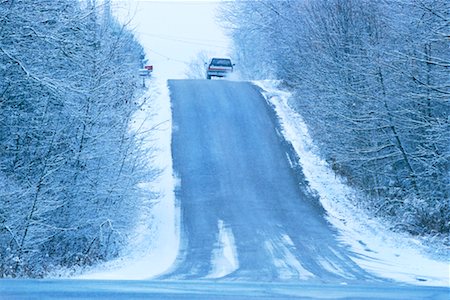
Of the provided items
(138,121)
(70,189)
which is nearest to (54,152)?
(70,189)

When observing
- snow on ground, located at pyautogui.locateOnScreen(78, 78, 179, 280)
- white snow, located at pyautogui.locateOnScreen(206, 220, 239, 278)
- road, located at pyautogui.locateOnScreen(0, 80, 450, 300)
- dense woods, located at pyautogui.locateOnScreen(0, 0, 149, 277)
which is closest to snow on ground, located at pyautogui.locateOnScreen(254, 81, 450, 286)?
road, located at pyautogui.locateOnScreen(0, 80, 450, 300)

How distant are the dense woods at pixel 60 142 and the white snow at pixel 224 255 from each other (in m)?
2.40

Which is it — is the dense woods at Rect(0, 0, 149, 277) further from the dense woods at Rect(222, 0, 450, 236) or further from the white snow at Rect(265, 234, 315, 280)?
the dense woods at Rect(222, 0, 450, 236)

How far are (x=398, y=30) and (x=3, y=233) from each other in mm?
11853

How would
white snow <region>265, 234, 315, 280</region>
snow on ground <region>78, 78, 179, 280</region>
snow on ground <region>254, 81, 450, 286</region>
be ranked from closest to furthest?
white snow <region>265, 234, 315, 280</region> → snow on ground <region>254, 81, 450, 286</region> → snow on ground <region>78, 78, 179, 280</region>

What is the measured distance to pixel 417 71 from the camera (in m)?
17.1

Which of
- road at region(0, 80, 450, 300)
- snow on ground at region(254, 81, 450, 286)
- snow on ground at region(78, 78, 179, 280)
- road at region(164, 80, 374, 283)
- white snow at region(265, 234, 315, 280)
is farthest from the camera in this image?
road at region(164, 80, 374, 283)

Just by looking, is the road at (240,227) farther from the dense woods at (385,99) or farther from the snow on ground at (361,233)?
the dense woods at (385,99)

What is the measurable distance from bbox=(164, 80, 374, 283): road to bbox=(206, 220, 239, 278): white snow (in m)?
0.10

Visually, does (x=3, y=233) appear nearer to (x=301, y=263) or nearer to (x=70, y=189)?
(x=70, y=189)

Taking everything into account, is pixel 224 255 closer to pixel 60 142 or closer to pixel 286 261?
pixel 286 261

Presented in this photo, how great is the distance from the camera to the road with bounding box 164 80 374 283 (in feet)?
43.3

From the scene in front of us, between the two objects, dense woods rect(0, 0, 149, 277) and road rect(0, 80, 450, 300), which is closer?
road rect(0, 80, 450, 300)

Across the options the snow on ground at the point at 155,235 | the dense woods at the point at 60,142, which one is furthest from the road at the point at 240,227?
the dense woods at the point at 60,142
